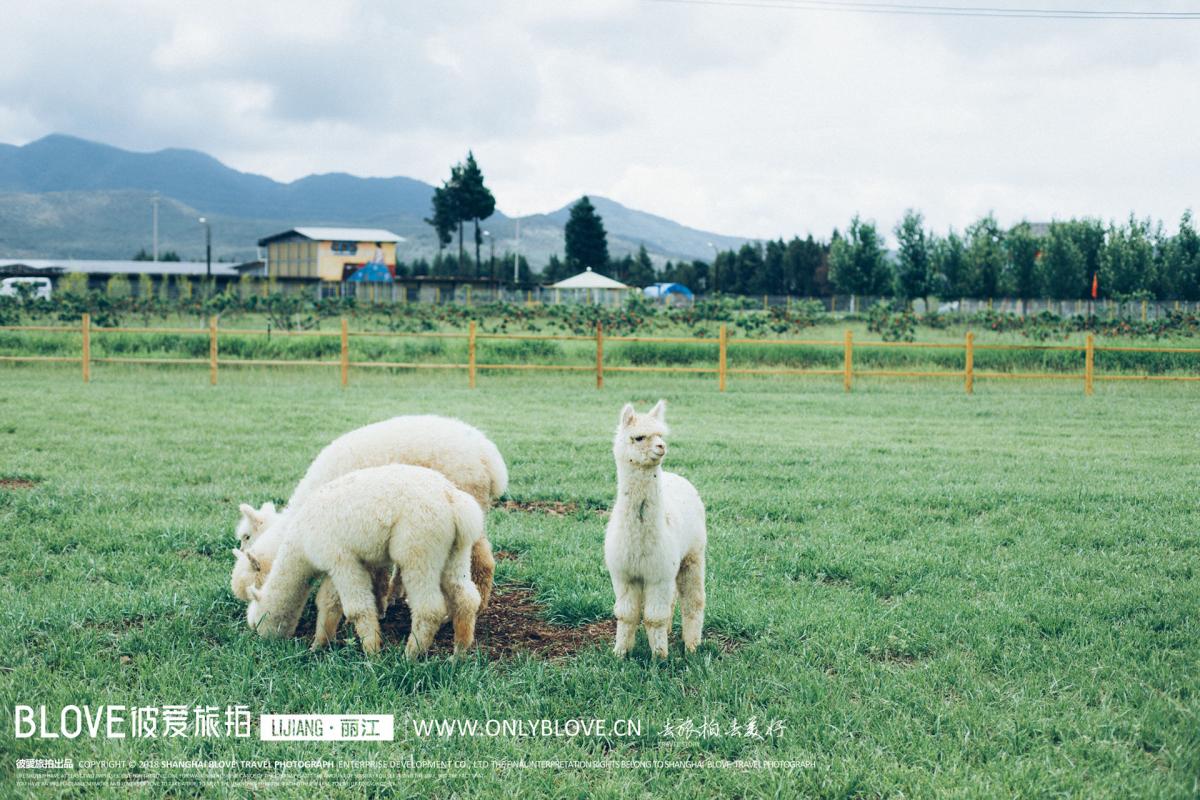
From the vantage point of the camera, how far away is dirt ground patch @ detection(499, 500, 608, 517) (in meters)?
7.46

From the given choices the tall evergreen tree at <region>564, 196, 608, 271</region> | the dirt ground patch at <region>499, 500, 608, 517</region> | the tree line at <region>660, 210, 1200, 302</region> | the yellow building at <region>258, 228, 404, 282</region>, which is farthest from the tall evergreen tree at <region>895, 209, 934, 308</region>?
the dirt ground patch at <region>499, 500, 608, 517</region>

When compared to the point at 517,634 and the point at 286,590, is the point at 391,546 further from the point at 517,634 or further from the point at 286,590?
the point at 517,634

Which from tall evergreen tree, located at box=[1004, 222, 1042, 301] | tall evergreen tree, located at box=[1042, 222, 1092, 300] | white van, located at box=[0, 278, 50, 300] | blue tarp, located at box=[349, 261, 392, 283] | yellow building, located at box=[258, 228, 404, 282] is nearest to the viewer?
white van, located at box=[0, 278, 50, 300]

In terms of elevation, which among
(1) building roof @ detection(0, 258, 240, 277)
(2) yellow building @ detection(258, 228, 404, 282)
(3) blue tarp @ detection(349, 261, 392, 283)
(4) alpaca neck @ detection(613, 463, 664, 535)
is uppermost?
(2) yellow building @ detection(258, 228, 404, 282)

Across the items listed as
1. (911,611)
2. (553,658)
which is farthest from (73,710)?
(911,611)

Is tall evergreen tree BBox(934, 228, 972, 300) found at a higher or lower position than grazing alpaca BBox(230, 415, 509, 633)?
higher

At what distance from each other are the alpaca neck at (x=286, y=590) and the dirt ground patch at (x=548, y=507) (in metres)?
3.04

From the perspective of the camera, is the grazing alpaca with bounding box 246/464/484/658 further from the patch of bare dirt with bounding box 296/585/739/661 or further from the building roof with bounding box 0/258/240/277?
the building roof with bounding box 0/258/240/277

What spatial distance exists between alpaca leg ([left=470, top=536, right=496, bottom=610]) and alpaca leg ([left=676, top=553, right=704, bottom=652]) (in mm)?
986

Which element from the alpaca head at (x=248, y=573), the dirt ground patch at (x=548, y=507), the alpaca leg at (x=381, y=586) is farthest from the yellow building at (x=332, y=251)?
the alpaca leg at (x=381, y=586)

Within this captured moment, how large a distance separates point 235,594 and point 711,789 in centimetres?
280

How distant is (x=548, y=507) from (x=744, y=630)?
317 cm

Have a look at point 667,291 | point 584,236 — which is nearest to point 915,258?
point 667,291

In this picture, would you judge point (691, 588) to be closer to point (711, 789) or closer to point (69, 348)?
point (711, 789)
